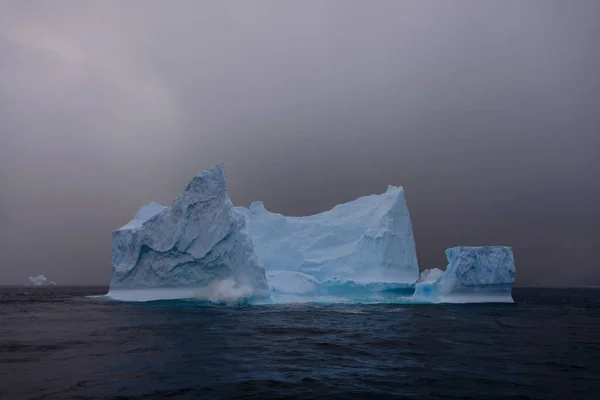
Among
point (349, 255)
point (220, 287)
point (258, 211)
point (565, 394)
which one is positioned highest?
point (258, 211)

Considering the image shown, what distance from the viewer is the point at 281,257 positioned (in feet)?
96.7

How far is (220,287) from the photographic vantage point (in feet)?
62.6

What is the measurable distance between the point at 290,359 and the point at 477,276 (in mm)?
17804

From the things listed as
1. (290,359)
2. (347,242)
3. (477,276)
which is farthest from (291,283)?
(290,359)

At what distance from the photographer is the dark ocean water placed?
246 inches

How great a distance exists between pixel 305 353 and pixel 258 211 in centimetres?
2323

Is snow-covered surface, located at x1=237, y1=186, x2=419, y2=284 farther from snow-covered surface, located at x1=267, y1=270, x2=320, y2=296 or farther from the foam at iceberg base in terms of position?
the foam at iceberg base

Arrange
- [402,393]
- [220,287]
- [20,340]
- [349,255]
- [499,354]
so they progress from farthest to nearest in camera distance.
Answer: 1. [349,255]
2. [220,287]
3. [20,340]
4. [499,354]
5. [402,393]

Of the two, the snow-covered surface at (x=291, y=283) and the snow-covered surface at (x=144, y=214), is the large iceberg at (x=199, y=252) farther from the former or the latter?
the snow-covered surface at (x=291, y=283)

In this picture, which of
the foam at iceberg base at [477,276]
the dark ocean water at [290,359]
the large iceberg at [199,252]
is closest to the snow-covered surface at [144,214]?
the large iceberg at [199,252]

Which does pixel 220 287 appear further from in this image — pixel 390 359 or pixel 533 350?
pixel 533 350

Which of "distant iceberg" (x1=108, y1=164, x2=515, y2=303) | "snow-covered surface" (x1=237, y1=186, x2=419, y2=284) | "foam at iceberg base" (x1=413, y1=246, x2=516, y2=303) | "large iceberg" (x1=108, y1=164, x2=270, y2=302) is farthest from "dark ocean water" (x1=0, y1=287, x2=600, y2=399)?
"snow-covered surface" (x1=237, y1=186, x2=419, y2=284)

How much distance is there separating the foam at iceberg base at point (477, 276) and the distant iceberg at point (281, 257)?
0.06 meters

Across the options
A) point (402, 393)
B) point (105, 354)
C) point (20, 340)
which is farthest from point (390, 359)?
point (20, 340)
